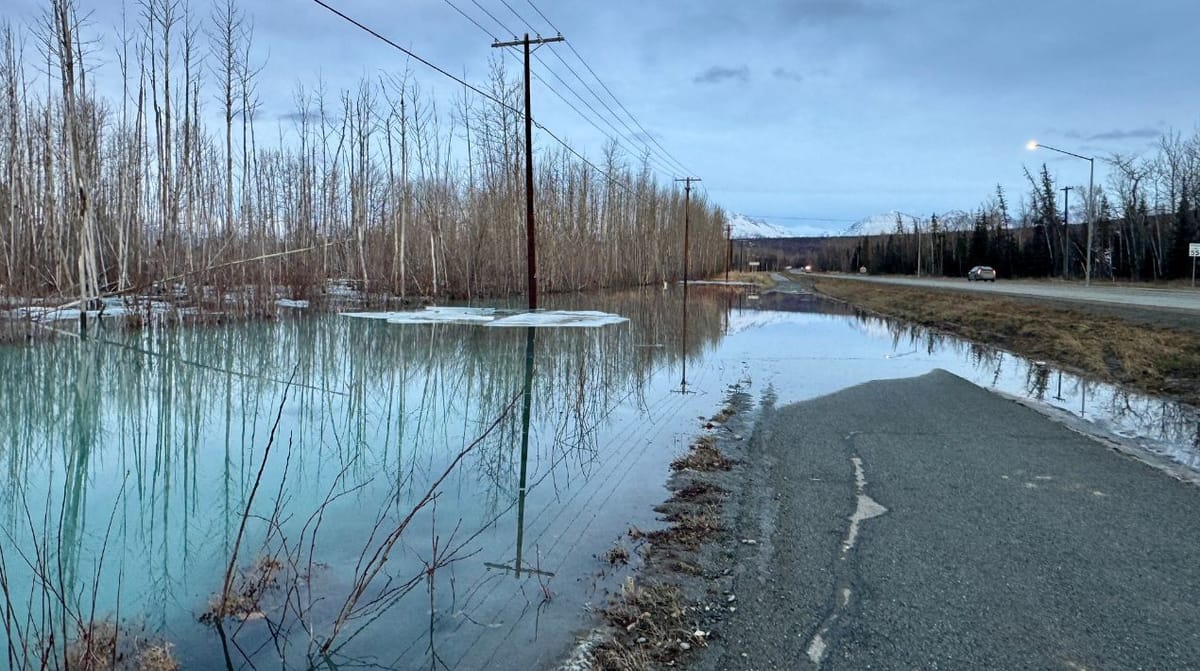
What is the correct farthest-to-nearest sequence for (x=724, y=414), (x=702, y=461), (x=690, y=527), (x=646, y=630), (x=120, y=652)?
(x=724, y=414) → (x=702, y=461) → (x=690, y=527) → (x=646, y=630) → (x=120, y=652)

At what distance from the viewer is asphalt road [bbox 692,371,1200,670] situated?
120 inches

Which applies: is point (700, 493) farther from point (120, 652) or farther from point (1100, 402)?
point (1100, 402)

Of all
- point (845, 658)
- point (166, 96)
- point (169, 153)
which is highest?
point (166, 96)

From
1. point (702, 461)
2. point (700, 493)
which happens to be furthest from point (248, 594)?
point (702, 461)

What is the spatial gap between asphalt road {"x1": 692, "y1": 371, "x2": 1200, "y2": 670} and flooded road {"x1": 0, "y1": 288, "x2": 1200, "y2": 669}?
2.85ft

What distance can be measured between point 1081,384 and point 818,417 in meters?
5.47

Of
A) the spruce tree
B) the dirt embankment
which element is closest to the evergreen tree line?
the spruce tree

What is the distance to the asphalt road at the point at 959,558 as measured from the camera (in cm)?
306

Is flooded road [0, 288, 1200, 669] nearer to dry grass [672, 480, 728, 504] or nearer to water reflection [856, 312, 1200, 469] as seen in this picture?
water reflection [856, 312, 1200, 469]

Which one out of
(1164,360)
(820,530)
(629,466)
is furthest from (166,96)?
(1164,360)

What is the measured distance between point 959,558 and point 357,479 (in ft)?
13.6

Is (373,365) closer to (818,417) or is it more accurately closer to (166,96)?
(818,417)

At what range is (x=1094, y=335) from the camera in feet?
50.1

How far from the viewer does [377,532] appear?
14.7 ft
